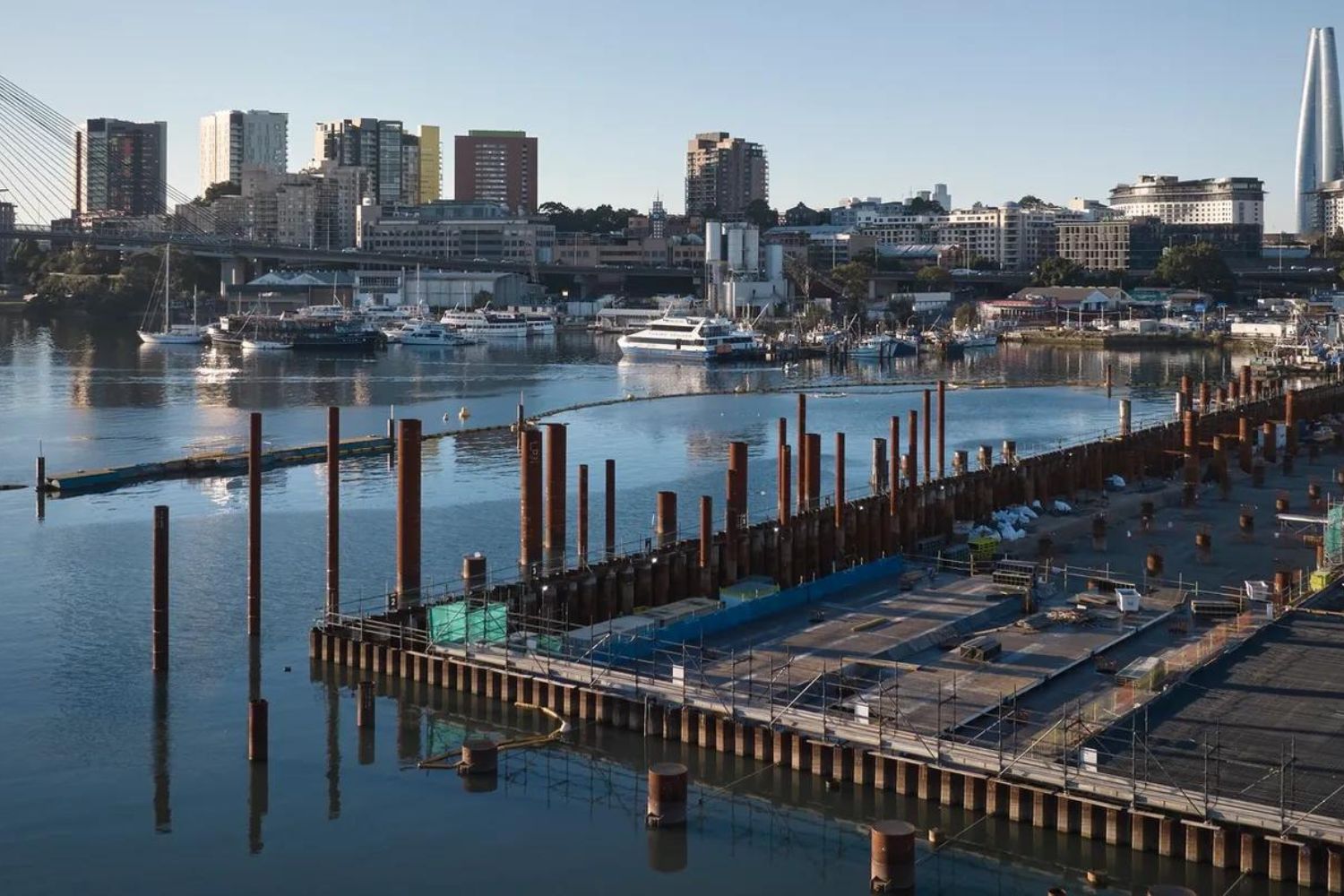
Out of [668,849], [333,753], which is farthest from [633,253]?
[668,849]

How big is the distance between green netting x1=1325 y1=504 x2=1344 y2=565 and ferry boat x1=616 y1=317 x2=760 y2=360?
2733 inches

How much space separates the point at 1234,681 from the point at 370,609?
1259cm

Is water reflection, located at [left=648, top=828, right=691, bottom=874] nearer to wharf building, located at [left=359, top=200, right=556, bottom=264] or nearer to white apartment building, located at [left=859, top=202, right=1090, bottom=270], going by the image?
wharf building, located at [left=359, top=200, right=556, bottom=264]

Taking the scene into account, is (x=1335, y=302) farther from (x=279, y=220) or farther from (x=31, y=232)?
(x=279, y=220)

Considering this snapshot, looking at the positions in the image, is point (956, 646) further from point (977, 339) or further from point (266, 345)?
point (977, 339)

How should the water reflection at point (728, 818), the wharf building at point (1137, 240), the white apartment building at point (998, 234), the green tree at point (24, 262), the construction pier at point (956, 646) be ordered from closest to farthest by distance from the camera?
the water reflection at point (728, 818) < the construction pier at point (956, 646) < the green tree at point (24, 262) < the wharf building at point (1137, 240) < the white apartment building at point (998, 234)

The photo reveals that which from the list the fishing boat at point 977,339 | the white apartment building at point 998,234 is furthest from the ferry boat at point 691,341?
A: the white apartment building at point 998,234

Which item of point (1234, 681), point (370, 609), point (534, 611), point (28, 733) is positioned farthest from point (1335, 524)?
point (28, 733)

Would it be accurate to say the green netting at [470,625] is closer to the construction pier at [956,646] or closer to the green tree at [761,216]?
the construction pier at [956,646]

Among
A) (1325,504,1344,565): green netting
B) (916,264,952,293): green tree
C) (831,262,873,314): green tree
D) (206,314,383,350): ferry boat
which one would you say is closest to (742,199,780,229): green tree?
(831,262,873,314): green tree

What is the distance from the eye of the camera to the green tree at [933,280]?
143250 millimetres

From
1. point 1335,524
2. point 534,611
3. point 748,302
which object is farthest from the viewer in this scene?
point 748,302

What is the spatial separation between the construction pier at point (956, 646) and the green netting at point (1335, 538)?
0.07 metres

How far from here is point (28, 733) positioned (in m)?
21.1
